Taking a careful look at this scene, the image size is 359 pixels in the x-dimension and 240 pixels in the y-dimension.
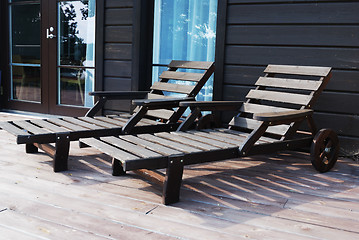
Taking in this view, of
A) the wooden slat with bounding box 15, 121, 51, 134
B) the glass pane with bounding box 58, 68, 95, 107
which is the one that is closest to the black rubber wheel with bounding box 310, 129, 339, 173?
the wooden slat with bounding box 15, 121, 51, 134

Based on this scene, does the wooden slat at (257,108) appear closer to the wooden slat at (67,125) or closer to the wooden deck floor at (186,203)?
the wooden deck floor at (186,203)

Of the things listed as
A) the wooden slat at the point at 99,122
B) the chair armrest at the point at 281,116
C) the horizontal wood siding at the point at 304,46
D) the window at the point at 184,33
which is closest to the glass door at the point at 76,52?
the window at the point at 184,33

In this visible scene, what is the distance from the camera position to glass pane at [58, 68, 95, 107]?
4879 millimetres

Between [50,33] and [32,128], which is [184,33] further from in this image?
[32,128]

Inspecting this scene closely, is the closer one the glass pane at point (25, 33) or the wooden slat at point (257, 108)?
the wooden slat at point (257, 108)

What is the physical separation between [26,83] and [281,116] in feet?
13.0

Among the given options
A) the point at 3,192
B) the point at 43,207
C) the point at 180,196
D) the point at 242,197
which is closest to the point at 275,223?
the point at 242,197

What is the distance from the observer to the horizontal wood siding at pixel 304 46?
3.31m

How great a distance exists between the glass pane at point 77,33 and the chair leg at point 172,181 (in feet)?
9.68

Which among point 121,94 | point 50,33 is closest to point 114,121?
point 121,94

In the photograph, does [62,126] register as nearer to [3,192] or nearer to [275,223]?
[3,192]

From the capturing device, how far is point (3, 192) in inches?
88.4

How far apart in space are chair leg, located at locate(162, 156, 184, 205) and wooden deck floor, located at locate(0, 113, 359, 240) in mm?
55

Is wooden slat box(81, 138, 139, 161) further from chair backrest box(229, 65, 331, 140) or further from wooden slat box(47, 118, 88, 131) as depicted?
chair backrest box(229, 65, 331, 140)
